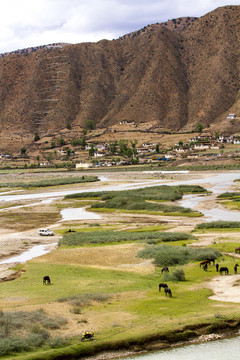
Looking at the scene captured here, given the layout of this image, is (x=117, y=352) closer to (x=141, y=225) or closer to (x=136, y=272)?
(x=136, y=272)

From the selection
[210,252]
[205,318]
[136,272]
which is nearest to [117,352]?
[205,318]

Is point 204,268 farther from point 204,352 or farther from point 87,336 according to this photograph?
point 87,336

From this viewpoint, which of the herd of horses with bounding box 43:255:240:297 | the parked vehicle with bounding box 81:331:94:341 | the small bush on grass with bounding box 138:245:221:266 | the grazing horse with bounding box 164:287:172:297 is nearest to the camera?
the parked vehicle with bounding box 81:331:94:341

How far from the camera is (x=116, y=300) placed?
1115 inches

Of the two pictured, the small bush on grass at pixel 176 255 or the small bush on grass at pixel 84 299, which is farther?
the small bush on grass at pixel 176 255

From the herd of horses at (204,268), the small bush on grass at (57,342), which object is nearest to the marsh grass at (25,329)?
the small bush on grass at (57,342)

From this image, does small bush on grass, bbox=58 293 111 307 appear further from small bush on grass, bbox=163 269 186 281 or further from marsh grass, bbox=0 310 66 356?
small bush on grass, bbox=163 269 186 281

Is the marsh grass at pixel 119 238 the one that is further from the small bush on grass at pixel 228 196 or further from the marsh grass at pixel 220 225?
the small bush on grass at pixel 228 196

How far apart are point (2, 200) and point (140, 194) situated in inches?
1064

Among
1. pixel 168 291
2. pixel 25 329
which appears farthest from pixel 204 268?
pixel 25 329

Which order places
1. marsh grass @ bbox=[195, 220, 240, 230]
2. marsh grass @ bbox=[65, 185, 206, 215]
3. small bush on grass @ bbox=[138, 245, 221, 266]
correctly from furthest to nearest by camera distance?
marsh grass @ bbox=[65, 185, 206, 215] → marsh grass @ bbox=[195, 220, 240, 230] → small bush on grass @ bbox=[138, 245, 221, 266]

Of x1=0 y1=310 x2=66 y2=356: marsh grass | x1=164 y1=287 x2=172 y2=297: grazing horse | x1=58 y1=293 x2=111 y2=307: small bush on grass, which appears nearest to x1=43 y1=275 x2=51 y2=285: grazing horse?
x1=58 y1=293 x2=111 y2=307: small bush on grass

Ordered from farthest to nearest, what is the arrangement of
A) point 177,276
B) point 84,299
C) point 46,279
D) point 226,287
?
point 46,279, point 177,276, point 226,287, point 84,299

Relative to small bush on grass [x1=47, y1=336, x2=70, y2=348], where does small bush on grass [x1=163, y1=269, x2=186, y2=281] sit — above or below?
below
